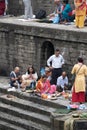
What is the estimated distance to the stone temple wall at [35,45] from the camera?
16469 mm

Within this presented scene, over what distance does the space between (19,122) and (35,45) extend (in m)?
3.52

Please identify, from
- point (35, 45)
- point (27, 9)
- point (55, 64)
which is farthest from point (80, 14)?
point (27, 9)

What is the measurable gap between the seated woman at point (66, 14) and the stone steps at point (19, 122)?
4563mm

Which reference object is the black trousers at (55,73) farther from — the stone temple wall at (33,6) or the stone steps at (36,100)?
the stone temple wall at (33,6)

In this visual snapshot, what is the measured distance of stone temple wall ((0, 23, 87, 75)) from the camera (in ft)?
54.0

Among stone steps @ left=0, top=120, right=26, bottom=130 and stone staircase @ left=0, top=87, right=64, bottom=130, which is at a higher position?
stone staircase @ left=0, top=87, right=64, bottom=130

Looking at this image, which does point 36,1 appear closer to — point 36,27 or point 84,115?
point 36,27

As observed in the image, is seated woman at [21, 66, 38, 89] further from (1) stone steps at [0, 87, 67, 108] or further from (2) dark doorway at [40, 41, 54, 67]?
(2) dark doorway at [40, 41, 54, 67]

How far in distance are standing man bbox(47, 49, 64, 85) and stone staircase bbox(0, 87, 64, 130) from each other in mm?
1044

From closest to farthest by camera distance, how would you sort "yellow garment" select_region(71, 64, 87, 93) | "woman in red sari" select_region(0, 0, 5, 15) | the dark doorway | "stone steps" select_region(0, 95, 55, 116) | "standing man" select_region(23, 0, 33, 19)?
"yellow garment" select_region(71, 64, 87, 93), "stone steps" select_region(0, 95, 55, 116), the dark doorway, "standing man" select_region(23, 0, 33, 19), "woman in red sari" select_region(0, 0, 5, 15)

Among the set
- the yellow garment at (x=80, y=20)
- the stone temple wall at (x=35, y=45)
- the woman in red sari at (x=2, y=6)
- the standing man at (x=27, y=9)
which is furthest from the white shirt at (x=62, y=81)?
the woman in red sari at (x=2, y=6)

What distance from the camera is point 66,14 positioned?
18.3 meters

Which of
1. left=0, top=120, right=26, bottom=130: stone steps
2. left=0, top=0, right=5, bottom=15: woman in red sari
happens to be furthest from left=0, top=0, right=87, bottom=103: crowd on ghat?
left=0, top=0, right=5, bottom=15: woman in red sari

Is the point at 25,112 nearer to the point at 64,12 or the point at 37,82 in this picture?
the point at 37,82
